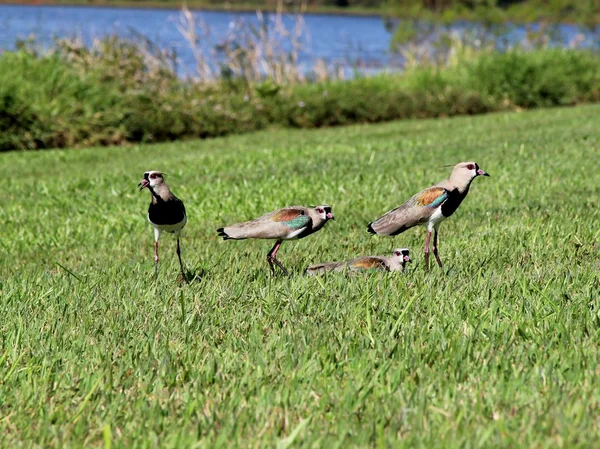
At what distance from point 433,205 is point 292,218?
78cm

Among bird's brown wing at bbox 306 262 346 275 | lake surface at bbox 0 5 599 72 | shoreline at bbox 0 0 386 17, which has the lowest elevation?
shoreline at bbox 0 0 386 17

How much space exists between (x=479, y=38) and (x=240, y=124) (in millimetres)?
10961

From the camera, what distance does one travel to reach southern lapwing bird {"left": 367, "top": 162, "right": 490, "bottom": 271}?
4.64 m

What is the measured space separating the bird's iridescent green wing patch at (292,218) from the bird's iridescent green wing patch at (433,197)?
25.1 inches

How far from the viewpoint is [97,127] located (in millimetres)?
15734

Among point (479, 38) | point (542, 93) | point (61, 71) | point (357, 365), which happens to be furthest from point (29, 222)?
point (479, 38)

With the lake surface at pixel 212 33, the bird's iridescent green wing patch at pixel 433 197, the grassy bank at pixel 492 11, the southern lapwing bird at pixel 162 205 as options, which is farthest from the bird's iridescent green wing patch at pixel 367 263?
the grassy bank at pixel 492 11

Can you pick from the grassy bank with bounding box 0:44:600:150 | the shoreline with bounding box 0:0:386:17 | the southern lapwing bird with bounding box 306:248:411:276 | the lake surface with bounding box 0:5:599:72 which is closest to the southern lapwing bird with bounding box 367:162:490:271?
the southern lapwing bird with bounding box 306:248:411:276

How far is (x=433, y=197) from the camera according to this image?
464 centimetres

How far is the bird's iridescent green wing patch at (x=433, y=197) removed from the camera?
4629 millimetres

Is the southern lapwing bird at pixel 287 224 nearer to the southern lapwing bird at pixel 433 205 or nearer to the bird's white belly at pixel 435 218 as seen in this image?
the southern lapwing bird at pixel 433 205

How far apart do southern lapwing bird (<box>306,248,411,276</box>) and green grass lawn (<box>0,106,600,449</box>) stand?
0.17m

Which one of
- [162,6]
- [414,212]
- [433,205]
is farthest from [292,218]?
[162,6]

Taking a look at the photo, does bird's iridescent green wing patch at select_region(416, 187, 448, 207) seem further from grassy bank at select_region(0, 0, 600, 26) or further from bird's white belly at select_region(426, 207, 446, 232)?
grassy bank at select_region(0, 0, 600, 26)
